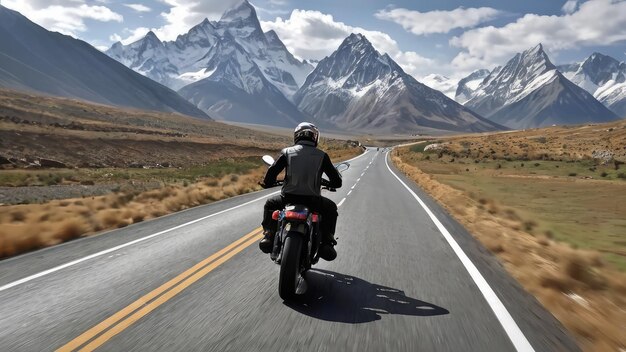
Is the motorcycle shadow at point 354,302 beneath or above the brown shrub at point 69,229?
above

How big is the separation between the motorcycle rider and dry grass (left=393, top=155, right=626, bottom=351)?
2891mm

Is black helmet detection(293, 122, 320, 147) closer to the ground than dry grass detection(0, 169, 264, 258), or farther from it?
farther from it

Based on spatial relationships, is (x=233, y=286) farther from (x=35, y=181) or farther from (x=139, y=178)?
(x=139, y=178)

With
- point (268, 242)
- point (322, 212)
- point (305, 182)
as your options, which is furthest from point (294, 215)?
point (268, 242)

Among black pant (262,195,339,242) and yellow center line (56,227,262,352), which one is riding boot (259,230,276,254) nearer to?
black pant (262,195,339,242)

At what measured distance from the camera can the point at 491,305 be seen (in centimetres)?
579

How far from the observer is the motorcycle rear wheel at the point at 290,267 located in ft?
18.4

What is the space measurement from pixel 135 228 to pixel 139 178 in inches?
970

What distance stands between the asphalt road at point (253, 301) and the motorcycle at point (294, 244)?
230mm

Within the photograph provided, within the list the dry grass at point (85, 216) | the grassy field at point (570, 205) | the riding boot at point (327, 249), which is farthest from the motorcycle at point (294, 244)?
the grassy field at point (570, 205)

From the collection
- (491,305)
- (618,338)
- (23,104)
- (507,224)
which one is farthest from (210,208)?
(23,104)

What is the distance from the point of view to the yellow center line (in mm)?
4477

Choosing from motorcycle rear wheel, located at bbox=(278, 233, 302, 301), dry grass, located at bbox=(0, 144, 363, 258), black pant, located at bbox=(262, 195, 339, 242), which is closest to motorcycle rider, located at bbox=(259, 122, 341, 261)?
black pant, located at bbox=(262, 195, 339, 242)

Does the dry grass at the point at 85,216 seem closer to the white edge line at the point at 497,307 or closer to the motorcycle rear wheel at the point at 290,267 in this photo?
the motorcycle rear wheel at the point at 290,267
